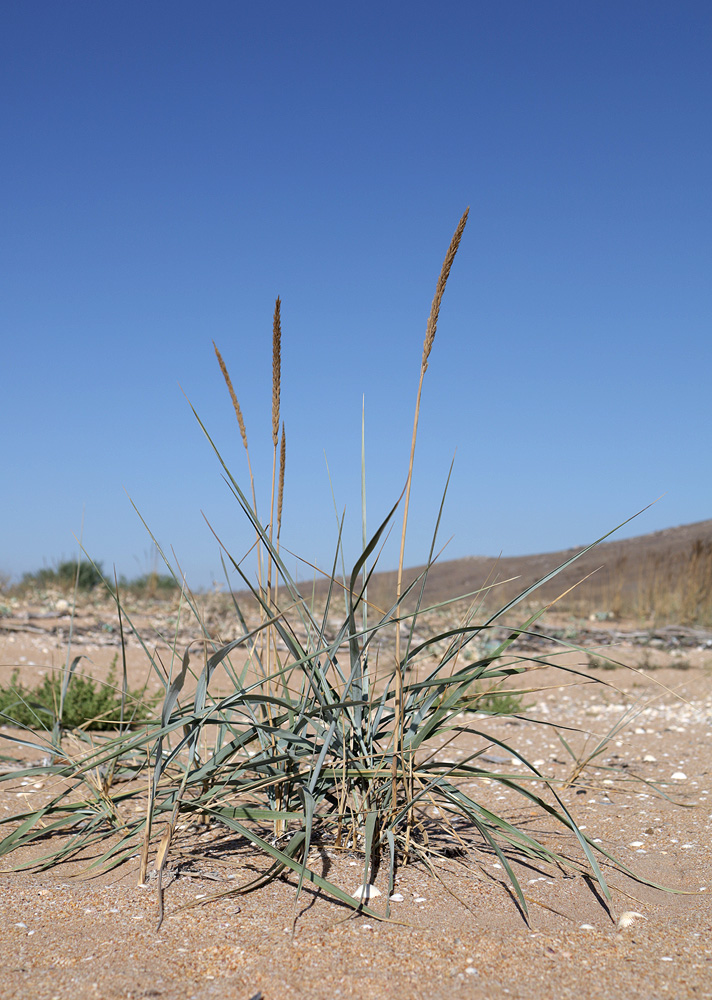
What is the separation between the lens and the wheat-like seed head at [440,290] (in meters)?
1.54

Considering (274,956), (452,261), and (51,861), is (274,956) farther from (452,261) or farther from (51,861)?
(452,261)

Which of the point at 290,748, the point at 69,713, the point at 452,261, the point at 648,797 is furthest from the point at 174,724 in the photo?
the point at 69,713

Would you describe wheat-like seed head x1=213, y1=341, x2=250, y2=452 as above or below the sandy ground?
above

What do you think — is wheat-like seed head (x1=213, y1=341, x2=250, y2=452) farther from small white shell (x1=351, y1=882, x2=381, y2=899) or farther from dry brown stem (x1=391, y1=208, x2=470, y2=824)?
small white shell (x1=351, y1=882, x2=381, y2=899)

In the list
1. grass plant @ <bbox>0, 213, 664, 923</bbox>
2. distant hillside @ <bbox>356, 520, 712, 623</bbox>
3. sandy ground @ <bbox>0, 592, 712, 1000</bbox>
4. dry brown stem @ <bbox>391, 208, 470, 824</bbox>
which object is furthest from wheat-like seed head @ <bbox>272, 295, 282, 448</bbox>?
distant hillside @ <bbox>356, 520, 712, 623</bbox>

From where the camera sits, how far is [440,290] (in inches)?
61.8

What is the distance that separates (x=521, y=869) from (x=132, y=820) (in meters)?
1.09

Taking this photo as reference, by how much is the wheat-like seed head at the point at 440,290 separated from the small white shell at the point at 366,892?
1.19m

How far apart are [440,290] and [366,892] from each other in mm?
1376

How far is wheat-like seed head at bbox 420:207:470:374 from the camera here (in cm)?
154

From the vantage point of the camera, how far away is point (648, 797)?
270 cm

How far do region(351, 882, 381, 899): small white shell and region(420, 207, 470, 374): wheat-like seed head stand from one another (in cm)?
119

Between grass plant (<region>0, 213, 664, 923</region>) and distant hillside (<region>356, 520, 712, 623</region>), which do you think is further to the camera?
distant hillside (<region>356, 520, 712, 623</region>)

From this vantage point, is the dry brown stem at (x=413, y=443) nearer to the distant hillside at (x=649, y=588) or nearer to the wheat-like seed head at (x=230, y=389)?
the wheat-like seed head at (x=230, y=389)
